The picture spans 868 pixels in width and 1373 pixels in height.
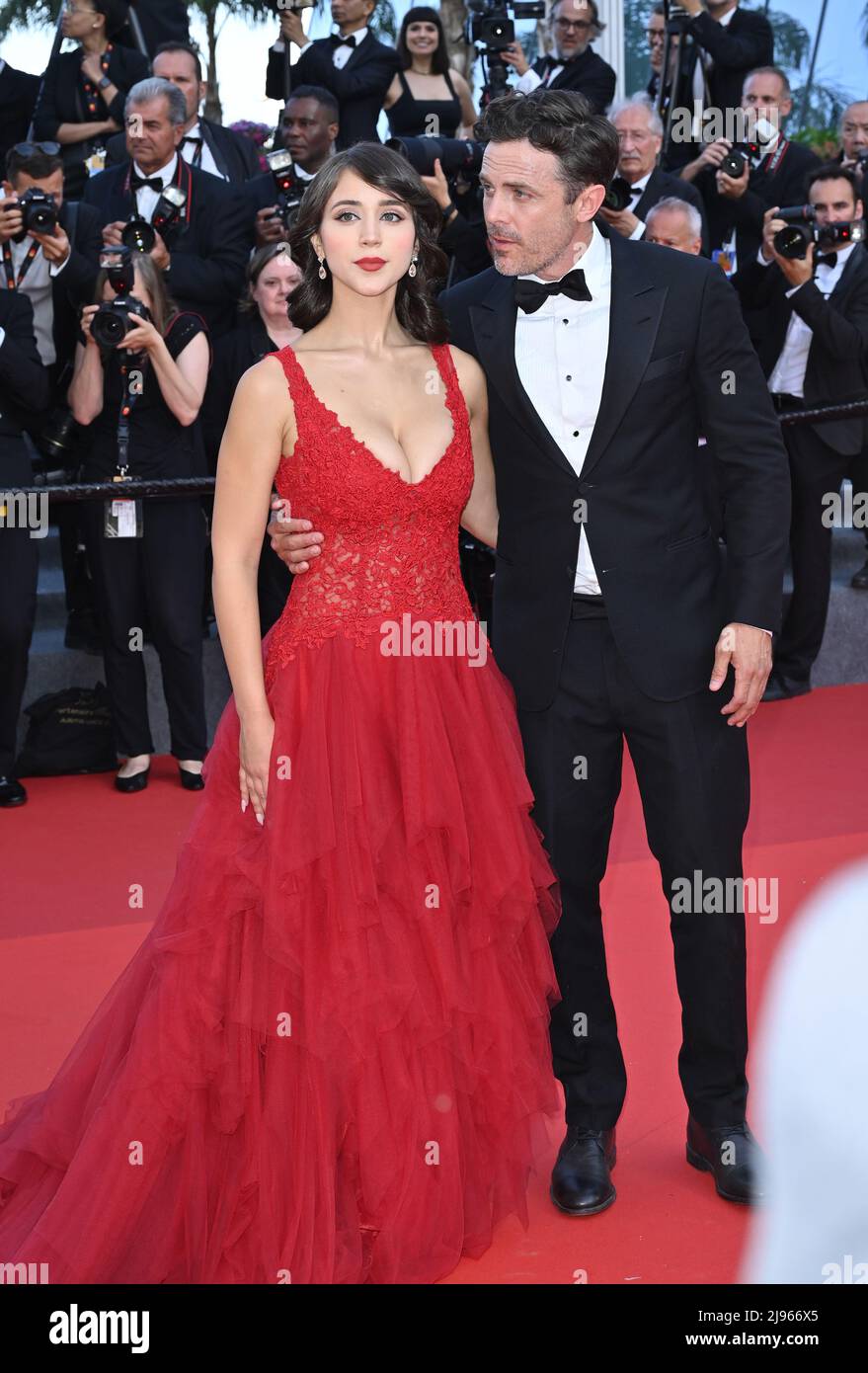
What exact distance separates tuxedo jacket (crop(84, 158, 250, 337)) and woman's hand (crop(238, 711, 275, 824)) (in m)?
3.02

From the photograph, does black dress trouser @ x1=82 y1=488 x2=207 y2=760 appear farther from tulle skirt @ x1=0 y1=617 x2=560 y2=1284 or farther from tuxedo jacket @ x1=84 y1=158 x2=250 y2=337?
tulle skirt @ x1=0 y1=617 x2=560 y2=1284

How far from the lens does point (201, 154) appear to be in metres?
5.70

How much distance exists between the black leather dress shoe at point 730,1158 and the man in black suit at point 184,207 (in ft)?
11.1

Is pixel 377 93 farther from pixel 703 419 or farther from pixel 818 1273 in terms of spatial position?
pixel 818 1273

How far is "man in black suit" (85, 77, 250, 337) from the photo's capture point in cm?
502

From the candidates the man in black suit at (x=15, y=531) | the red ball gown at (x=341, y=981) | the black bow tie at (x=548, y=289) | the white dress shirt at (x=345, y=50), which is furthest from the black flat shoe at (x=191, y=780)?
the white dress shirt at (x=345, y=50)

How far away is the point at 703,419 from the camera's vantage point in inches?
94.6

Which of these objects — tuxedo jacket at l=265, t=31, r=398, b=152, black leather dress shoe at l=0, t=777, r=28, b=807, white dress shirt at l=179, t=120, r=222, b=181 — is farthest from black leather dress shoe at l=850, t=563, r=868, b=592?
black leather dress shoe at l=0, t=777, r=28, b=807

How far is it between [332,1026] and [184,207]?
3.56 metres

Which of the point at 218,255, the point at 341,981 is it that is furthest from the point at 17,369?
the point at 341,981

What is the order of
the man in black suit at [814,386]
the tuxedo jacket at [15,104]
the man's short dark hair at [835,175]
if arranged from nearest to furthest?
the man's short dark hair at [835,175] < the man in black suit at [814,386] < the tuxedo jacket at [15,104]

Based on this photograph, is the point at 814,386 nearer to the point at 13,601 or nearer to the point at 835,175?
the point at 835,175

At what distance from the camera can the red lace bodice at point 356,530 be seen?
7.63 feet

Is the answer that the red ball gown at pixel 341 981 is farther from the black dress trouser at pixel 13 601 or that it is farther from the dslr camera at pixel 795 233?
the dslr camera at pixel 795 233
